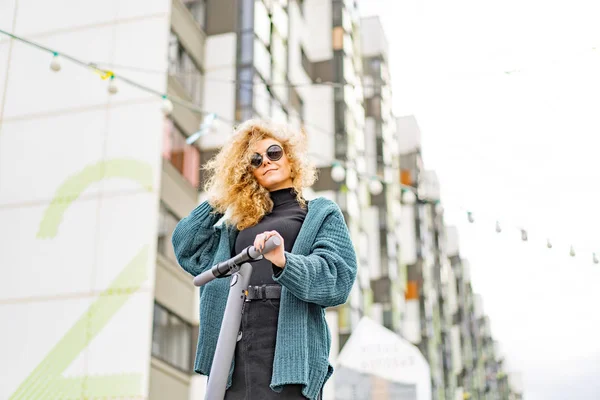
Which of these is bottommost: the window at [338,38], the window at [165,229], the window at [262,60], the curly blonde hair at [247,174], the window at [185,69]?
the curly blonde hair at [247,174]

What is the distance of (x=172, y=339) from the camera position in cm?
1580

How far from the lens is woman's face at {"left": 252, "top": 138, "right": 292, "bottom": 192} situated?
2.77 metres

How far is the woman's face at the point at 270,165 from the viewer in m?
2.77

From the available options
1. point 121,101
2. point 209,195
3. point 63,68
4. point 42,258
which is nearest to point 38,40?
point 63,68

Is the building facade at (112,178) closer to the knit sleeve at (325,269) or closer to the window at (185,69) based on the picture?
the window at (185,69)

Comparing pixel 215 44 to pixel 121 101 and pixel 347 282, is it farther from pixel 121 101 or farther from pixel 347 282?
pixel 347 282

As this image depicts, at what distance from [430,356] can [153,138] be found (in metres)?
24.8

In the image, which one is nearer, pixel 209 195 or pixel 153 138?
pixel 209 195

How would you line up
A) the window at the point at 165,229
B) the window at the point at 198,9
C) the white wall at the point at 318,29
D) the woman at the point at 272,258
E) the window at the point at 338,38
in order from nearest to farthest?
1. the woman at the point at 272,258
2. the window at the point at 165,229
3. the window at the point at 198,9
4. the white wall at the point at 318,29
5. the window at the point at 338,38

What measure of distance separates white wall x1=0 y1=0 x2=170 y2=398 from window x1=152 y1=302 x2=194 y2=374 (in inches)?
54.4

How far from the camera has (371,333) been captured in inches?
444

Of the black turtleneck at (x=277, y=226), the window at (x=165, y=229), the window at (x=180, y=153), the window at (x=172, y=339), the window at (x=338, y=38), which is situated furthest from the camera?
the window at (x=338, y=38)

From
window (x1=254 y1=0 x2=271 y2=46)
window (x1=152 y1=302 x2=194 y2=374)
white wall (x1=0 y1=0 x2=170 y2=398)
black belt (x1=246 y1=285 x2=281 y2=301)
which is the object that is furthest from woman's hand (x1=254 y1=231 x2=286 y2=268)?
window (x1=254 y1=0 x2=271 y2=46)

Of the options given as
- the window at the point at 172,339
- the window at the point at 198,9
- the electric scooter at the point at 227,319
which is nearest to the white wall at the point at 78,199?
the window at the point at 172,339
